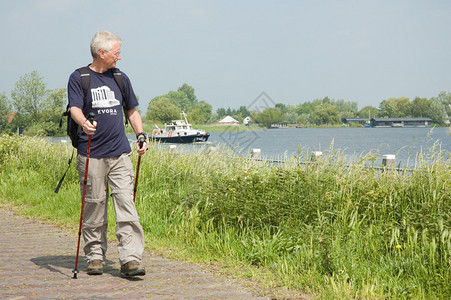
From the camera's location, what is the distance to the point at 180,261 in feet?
16.9

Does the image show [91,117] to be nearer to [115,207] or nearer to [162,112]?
[115,207]

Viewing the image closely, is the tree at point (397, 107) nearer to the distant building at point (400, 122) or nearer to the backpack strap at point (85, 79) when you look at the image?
the distant building at point (400, 122)

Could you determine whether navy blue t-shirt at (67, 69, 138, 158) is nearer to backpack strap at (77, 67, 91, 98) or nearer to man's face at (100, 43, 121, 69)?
backpack strap at (77, 67, 91, 98)

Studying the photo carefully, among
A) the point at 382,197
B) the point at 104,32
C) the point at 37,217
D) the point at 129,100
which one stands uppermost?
the point at 104,32

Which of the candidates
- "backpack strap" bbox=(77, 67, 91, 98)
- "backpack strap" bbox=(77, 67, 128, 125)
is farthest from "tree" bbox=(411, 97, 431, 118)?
"backpack strap" bbox=(77, 67, 91, 98)

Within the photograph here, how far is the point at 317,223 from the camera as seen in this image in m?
5.42

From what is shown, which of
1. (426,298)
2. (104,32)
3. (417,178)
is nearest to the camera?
(426,298)

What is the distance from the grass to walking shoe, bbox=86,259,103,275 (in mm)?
932

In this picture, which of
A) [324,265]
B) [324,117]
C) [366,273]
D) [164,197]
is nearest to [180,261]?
[324,265]

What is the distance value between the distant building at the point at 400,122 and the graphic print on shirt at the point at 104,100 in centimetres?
12527

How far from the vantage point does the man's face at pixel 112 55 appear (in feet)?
14.9

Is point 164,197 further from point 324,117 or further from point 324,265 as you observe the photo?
point 324,117

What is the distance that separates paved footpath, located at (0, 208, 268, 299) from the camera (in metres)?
4.00

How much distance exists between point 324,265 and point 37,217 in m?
4.98
